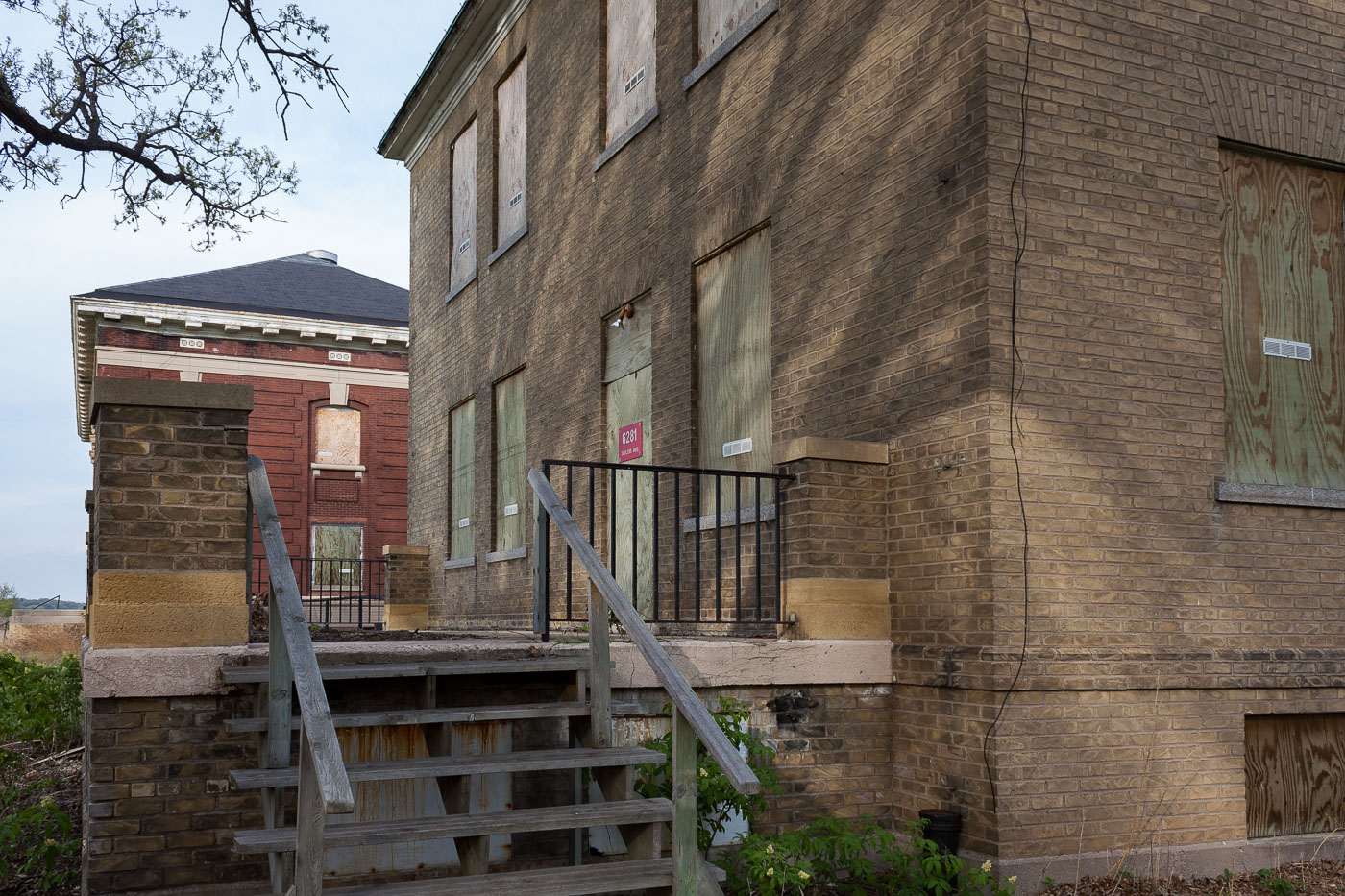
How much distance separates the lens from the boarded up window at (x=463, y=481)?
14906 mm

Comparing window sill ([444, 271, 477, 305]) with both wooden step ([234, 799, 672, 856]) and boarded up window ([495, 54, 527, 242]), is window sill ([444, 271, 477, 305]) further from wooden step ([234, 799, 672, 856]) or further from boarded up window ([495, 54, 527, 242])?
wooden step ([234, 799, 672, 856])

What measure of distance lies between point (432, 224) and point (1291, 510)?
12.7 metres

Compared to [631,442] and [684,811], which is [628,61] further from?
[684,811]

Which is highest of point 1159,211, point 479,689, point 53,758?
point 1159,211

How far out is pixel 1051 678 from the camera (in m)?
6.26

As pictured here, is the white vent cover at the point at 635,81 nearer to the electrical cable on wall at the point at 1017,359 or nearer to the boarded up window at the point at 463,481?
the electrical cable on wall at the point at 1017,359

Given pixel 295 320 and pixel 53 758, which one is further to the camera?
pixel 295 320

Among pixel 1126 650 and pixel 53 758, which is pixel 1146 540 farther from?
pixel 53 758

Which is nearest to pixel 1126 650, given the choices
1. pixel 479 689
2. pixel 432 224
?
pixel 479 689

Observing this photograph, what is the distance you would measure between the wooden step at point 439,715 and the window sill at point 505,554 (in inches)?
267

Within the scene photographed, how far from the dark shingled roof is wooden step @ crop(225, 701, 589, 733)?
25.6 metres

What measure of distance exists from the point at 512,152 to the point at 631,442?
4.96 meters

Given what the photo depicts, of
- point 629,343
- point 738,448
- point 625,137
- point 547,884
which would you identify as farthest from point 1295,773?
point 625,137

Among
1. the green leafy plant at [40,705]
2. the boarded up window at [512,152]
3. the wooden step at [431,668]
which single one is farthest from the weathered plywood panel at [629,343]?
the green leafy plant at [40,705]
